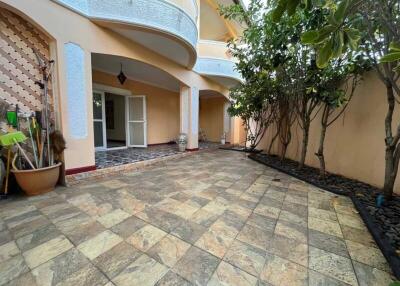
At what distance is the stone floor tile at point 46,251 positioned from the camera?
1.43 m

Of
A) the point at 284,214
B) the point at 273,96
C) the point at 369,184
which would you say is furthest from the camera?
the point at 273,96

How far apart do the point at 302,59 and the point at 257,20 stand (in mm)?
1155

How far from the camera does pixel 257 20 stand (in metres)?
3.54

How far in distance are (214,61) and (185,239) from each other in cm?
608

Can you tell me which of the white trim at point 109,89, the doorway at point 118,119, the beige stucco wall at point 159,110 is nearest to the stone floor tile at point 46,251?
the doorway at point 118,119

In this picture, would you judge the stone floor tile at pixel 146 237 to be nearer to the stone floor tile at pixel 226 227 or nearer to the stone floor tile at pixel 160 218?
the stone floor tile at pixel 160 218

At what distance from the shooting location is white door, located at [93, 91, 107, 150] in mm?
5410

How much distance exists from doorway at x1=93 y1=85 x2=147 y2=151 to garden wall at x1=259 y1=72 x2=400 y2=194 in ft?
18.0

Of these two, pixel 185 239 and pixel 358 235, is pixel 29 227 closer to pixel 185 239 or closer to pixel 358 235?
pixel 185 239

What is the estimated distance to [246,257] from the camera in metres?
1.51

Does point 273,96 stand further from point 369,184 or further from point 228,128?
point 228,128

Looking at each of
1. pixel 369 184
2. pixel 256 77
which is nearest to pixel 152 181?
pixel 256 77

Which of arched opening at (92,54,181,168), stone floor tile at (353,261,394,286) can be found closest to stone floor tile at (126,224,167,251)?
stone floor tile at (353,261,394,286)

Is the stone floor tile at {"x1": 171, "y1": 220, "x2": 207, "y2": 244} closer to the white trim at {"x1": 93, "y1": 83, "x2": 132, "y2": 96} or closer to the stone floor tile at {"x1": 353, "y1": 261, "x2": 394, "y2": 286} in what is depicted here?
the stone floor tile at {"x1": 353, "y1": 261, "x2": 394, "y2": 286}
